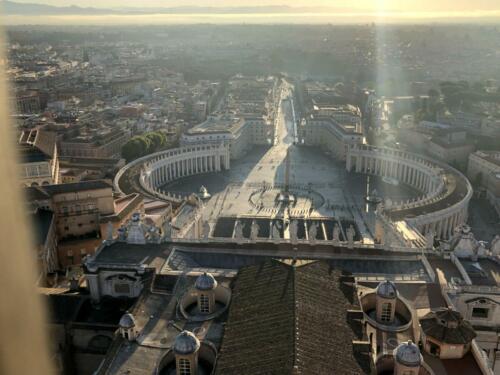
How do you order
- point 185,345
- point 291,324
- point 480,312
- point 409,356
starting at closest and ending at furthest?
1. point 409,356
2. point 185,345
3. point 291,324
4. point 480,312

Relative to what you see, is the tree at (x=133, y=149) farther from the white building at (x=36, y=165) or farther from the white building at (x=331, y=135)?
the white building at (x=331, y=135)

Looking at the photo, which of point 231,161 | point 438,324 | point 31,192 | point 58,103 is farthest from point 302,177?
point 58,103

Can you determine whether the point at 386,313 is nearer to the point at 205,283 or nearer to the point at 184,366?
the point at 205,283

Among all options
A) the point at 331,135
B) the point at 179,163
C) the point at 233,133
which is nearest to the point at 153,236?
the point at 179,163

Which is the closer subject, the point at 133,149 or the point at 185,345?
the point at 185,345

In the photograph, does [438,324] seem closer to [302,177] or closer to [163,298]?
[163,298]

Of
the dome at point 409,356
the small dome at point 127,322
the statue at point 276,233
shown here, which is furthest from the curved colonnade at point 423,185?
the small dome at point 127,322

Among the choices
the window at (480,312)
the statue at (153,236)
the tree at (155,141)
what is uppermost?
the statue at (153,236)
